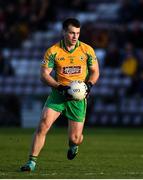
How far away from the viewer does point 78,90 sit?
13.3m

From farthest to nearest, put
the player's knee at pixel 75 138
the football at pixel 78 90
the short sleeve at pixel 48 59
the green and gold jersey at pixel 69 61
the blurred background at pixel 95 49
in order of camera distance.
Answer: the blurred background at pixel 95 49
the player's knee at pixel 75 138
the green and gold jersey at pixel 69 61
the short sleeve at pixel 48 59
the football at pixel 78 90

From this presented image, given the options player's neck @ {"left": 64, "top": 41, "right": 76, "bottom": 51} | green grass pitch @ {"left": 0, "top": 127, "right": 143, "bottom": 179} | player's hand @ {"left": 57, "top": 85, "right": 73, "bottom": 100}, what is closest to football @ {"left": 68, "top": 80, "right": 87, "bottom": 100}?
player's hand @ {"left": 57, "top": 85, "right": 73, "bottom": 100}

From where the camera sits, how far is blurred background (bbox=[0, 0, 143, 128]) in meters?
29.0

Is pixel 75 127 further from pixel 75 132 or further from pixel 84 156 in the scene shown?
pixel 84 156

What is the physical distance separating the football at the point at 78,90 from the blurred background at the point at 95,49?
14929 millimetres

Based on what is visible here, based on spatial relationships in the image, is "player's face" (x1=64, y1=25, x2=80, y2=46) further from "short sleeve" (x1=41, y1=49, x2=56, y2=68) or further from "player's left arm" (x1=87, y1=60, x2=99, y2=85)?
"player's left arm" (x1=87, y1=60, x2=99, y2=85)

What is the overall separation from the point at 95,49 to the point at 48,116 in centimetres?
1710

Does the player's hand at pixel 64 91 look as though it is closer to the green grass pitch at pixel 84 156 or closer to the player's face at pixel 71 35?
the player's face at pixel 71 35

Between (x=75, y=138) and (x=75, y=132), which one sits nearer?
(x=75, y=132)

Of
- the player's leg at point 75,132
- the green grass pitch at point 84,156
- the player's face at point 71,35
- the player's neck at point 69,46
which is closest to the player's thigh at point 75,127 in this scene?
the player's leg at point 75,132

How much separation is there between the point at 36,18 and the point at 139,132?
9221mm

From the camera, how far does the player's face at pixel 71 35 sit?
43.9 feet

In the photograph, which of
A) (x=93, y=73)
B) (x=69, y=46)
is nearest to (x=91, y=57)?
(x=93, y=73)

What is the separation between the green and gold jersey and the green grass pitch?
4.69ft
